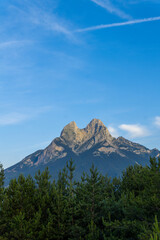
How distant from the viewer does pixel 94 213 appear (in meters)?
31.5

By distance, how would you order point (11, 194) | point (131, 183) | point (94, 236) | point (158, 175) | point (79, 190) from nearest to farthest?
point (158, 175)
point (94, 236)
point (79, 190)
point (11, 194)
point (131, 183)

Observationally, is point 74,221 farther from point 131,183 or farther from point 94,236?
point 131,183

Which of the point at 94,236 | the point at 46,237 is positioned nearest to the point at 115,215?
the point at 94,236

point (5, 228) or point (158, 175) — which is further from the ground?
point (158, 175)

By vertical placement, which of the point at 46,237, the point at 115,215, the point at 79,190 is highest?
the point at 79,190

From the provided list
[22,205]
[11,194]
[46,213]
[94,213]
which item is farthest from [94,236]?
[11,194]

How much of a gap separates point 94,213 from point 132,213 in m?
7.03

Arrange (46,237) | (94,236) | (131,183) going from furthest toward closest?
(131,183)
(46,237)
(94,236)

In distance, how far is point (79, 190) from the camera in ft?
110

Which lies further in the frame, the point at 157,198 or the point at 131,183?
the point at 131,183

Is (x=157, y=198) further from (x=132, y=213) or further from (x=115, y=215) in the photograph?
(x=115, y=215)

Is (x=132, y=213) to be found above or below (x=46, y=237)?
above

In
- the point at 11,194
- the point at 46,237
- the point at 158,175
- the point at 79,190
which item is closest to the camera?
the point at 158,175

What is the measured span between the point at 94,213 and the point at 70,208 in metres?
3.14
